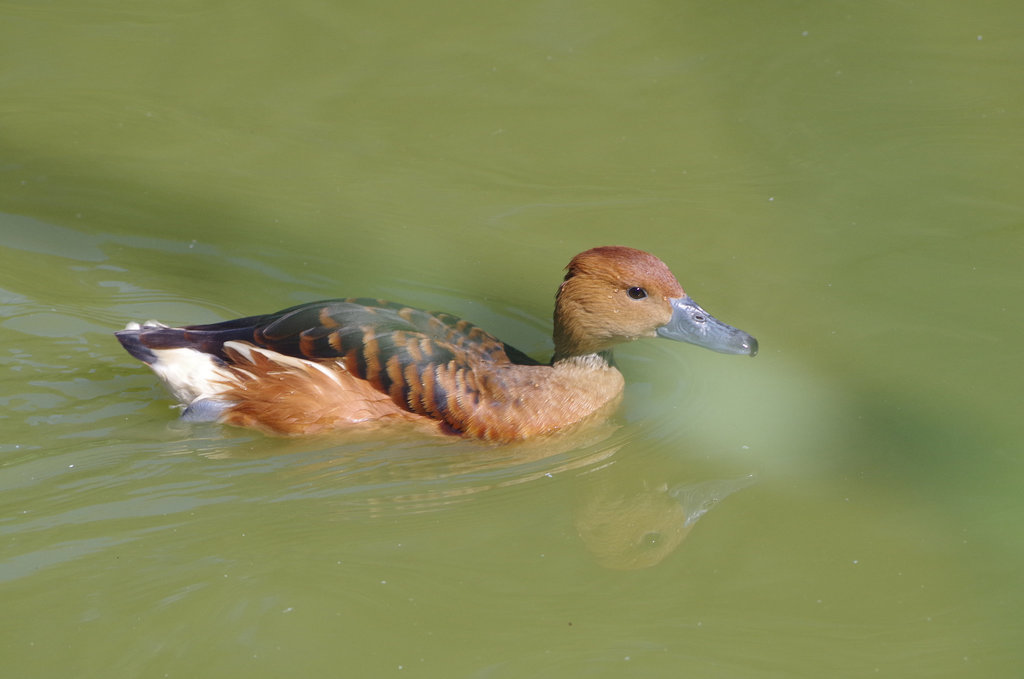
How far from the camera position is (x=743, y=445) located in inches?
183

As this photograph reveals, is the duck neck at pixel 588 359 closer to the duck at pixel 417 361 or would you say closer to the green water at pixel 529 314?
the duck at pixel 417 361

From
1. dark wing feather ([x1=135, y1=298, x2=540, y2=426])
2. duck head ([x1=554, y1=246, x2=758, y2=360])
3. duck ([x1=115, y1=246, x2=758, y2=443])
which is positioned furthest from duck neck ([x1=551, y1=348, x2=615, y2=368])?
dark wing feather ([x1=135, y1=298, x2=540, y2=426])

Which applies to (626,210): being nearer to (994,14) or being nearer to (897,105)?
(897,105)

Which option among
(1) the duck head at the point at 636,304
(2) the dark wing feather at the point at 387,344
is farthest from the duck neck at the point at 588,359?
(2) the dark wing feather at the point at 387,344

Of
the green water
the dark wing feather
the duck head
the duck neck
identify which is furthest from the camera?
the duck neck

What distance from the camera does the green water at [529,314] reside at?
11.7 feet

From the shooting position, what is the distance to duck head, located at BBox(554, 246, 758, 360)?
486cm

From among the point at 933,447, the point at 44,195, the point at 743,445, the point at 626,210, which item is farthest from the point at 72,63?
the point at 933,447

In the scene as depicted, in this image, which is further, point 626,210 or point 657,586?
point 626,210

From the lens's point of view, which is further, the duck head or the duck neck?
the duck neck

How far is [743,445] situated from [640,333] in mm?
669

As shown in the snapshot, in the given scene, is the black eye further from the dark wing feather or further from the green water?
the dark wing feather

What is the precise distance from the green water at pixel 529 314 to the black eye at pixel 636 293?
51 centimetres

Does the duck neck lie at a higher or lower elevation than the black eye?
lower
